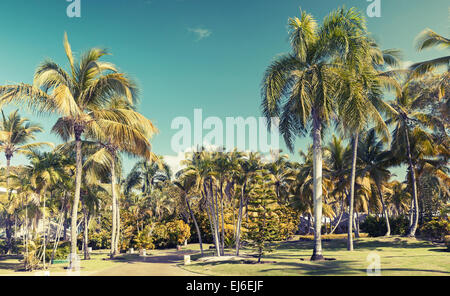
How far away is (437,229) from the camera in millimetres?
23531

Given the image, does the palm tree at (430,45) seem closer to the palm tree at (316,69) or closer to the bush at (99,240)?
the palm tree at (316,69)

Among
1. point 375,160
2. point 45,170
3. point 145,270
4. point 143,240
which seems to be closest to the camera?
point 145,270

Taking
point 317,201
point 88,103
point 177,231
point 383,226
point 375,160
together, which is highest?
point 88,103

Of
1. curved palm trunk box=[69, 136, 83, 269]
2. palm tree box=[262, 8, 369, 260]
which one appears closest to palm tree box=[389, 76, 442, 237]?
palm tree box=[262, 8, 369, 260]

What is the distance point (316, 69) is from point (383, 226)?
24.0 meters

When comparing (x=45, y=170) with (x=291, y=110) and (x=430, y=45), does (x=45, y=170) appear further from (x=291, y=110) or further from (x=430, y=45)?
(x=430, y=45)

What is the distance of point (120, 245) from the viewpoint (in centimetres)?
3183

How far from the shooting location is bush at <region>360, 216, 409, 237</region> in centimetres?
3100

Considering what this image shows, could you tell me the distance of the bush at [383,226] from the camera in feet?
102

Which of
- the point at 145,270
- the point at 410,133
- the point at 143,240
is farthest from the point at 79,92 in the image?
the point at 410,133

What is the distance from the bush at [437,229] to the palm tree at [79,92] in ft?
77.3

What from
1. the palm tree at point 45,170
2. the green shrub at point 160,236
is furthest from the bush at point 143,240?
the palm tree at point 45,170
